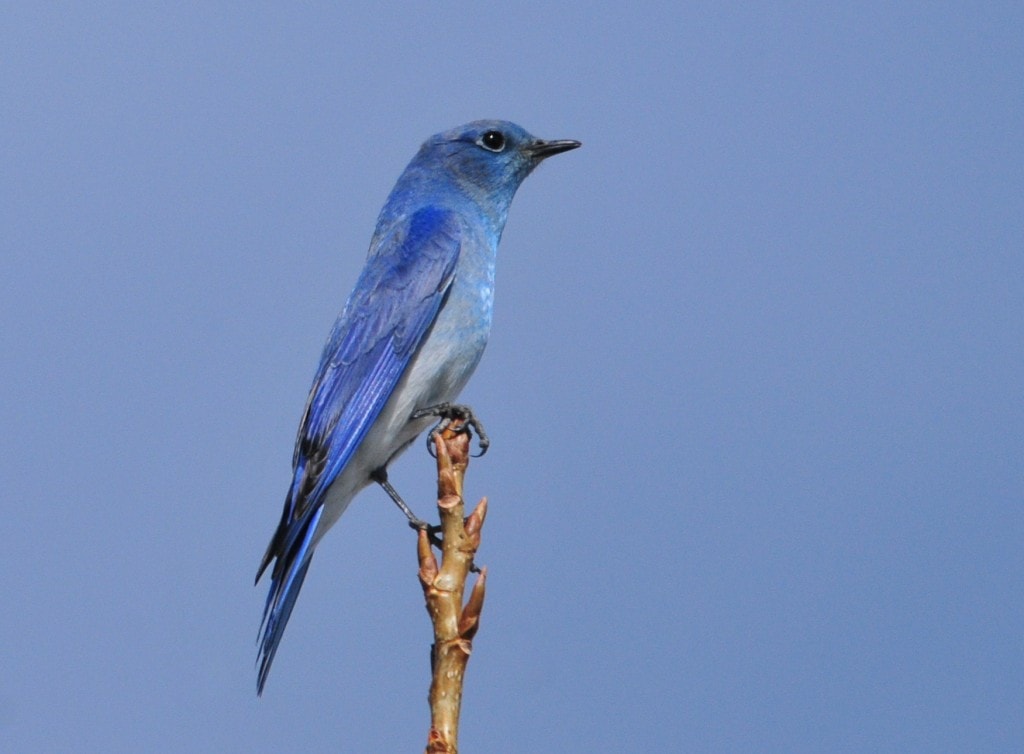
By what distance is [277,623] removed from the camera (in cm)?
550

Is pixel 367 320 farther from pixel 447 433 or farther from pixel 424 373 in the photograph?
pixel 447 433

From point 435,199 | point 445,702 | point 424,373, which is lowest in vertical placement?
point 445,702

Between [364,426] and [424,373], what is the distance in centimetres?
49

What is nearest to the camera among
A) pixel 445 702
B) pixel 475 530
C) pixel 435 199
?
pixel 445 702

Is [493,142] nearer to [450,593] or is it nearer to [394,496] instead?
[394,496]

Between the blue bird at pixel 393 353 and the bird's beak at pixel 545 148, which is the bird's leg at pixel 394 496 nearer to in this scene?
the blue bird at pixel 393 353

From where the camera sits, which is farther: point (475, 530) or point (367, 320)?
point (367, 320)

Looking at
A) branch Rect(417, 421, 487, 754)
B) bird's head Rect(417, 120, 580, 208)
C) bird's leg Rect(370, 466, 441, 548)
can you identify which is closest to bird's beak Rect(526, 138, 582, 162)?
bird's head Rect(417, 120, 580, 208)

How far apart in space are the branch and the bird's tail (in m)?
1.76

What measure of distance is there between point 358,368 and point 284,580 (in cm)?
129

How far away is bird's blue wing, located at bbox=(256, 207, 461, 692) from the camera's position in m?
5.61

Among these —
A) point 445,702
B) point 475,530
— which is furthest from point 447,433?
point 445,702

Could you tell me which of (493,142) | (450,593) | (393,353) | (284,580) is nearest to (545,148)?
(493,142)

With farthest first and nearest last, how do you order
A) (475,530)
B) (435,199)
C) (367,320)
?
(435,199), (367,320), (475,530)
